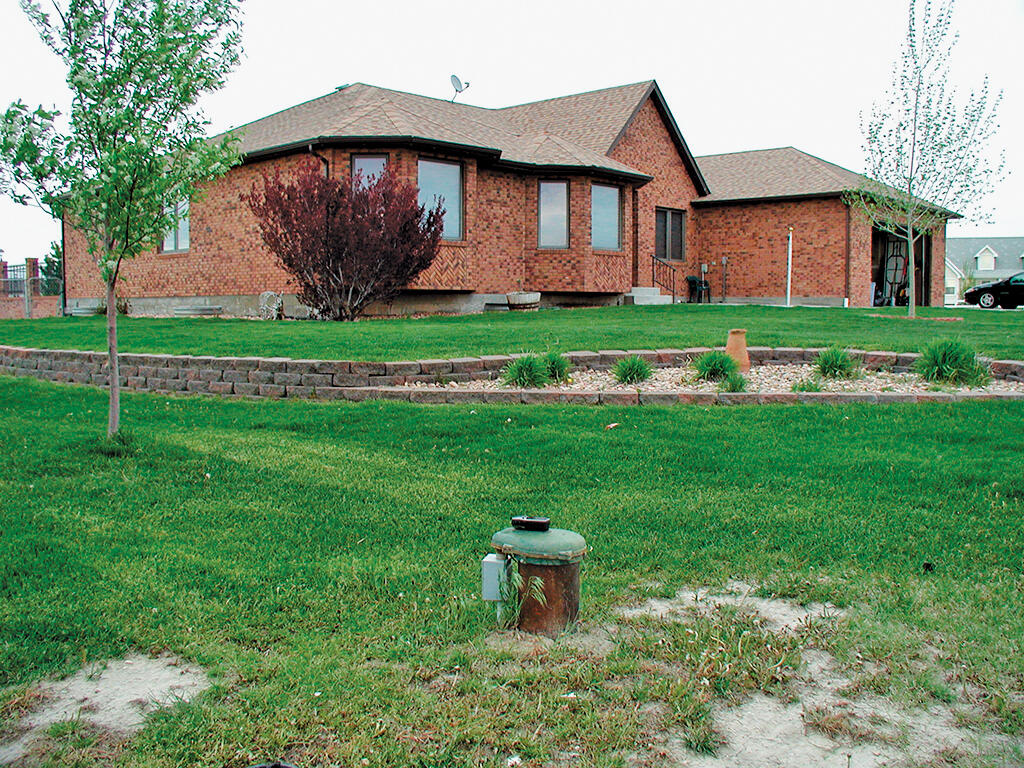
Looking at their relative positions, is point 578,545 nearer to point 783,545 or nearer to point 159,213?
point 783,545

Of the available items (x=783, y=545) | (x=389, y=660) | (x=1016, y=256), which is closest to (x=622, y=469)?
(x=783, y=545)

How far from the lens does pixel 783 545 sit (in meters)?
4.14

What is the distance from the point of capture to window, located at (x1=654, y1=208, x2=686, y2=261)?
26.1m

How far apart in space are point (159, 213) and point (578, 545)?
4.23m

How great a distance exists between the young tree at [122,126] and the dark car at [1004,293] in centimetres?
3096

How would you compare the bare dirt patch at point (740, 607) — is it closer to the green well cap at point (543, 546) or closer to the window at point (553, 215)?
the green well cap at point (543, 546)

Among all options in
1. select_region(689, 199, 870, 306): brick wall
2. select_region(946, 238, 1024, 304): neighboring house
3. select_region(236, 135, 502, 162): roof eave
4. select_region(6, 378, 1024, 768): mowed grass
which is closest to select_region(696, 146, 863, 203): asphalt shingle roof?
select_region(689, 199, 870, 306): brick wall

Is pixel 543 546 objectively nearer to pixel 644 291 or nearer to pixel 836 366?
pixel 836 366

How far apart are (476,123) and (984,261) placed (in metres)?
66.6

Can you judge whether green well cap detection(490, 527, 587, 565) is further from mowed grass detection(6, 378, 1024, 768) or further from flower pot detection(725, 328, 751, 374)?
flower pot detection(725, 328, 751, 374)

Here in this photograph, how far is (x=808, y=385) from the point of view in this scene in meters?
8.52

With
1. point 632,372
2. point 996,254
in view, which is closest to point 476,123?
point 632,372

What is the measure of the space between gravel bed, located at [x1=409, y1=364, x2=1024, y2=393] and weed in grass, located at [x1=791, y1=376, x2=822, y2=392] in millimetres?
43

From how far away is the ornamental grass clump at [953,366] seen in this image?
8.64m
